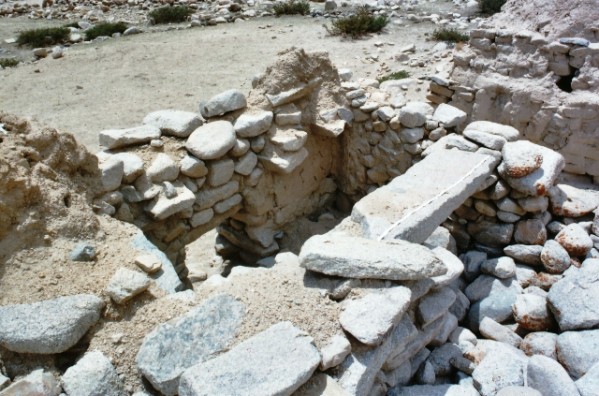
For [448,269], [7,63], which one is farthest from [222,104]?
[7,63]

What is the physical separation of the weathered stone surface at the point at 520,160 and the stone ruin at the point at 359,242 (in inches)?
0.7

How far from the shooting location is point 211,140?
4469 mm

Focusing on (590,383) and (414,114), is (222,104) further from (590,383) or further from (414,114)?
(590,383)

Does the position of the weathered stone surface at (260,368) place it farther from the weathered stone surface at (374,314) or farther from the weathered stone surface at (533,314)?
the weathered stone surface at (533,314)

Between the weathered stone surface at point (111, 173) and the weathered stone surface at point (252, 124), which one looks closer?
the weathered stone surface at point (111, 173)

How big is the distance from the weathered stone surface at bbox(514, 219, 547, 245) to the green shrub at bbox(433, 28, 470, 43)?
22.3 feet

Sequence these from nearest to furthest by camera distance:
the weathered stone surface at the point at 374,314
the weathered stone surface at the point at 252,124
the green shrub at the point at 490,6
Result: the weathered stone surface at the point at 374,314, the weathered stone surface at the point at 252,124, the green shrub at the point at 490,6

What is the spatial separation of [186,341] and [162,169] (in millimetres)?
1826

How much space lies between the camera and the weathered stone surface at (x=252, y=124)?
15.4ft

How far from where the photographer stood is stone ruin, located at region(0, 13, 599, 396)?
2719 millimetres

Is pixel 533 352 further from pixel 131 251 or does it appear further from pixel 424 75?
pixel 424 75

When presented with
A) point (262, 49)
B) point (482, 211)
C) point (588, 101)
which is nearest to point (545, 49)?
point (588, 101)

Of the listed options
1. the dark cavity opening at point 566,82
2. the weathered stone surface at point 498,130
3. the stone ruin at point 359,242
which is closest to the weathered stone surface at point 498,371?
the stone ruin at point 359,242

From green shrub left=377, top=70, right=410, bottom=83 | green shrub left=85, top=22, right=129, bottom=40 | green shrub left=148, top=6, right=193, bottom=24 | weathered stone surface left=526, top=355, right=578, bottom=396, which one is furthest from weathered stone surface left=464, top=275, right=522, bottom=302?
green shrub left=148, top=6, right=193, bottom=24
